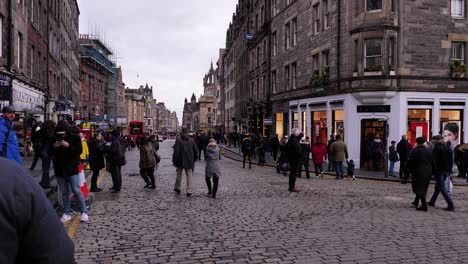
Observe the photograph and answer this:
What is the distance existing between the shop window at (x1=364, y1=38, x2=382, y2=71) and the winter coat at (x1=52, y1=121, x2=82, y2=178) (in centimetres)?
1810

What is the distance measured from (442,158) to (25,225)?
35.6 ft

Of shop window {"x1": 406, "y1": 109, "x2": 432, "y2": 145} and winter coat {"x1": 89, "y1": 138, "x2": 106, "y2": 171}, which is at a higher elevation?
shop window {"x1": 406, "y1": 109, "x2": 432, "y2": 145}

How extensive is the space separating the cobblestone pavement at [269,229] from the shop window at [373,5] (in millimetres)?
12704

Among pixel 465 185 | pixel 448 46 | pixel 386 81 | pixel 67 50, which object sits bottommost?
pixel 465 185

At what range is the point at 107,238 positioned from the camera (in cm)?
719

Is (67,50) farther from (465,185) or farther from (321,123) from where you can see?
(465,185)

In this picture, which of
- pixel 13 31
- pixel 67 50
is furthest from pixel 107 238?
pixel 67 50

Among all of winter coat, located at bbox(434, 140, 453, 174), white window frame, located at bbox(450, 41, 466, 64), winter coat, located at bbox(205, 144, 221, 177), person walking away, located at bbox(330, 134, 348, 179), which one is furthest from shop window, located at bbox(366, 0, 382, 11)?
winter coat, located at bbox(205, 144, 221, 177)

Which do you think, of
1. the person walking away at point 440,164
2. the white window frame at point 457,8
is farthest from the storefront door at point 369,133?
the person walking away at point 440,164

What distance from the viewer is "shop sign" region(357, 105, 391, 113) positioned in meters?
22.8

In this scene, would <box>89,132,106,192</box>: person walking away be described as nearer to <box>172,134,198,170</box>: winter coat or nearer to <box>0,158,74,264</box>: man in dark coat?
<box>172,134,198,170</box>: winter coat

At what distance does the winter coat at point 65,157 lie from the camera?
816cm

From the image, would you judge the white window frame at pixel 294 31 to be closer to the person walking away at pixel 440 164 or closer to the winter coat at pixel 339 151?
the winter coat at pixel 339 151

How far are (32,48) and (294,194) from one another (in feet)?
64.4
